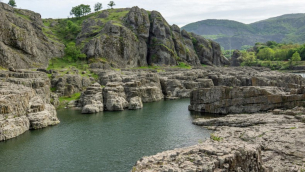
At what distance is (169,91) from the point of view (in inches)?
4486

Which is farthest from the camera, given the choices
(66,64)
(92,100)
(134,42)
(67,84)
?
(134,42)

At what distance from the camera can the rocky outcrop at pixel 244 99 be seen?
6744 cm

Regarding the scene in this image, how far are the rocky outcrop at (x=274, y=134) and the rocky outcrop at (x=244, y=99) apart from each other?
4.90 m

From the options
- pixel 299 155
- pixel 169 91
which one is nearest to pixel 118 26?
pixel 169 91

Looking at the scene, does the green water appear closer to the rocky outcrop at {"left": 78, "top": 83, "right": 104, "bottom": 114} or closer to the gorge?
the gorge

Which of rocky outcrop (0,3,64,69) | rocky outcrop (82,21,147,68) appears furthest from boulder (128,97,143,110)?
rocky outcrop (82,21,147,68)

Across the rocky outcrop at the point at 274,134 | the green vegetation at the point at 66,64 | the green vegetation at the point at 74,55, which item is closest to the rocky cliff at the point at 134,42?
the green vegetation at the point at 74,55

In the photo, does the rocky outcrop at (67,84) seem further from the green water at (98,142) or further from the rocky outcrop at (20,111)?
the green water at (98,142)

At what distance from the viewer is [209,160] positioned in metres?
25.4

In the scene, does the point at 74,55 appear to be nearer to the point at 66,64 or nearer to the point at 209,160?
the point at 66,64

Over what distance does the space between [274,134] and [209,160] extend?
25.0 metres

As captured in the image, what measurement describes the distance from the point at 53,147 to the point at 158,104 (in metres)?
53.2

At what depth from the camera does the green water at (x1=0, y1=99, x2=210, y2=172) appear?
4091cm

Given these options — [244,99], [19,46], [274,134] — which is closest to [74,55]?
[19,46]
